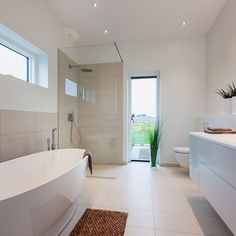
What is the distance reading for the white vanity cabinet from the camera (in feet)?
3.69

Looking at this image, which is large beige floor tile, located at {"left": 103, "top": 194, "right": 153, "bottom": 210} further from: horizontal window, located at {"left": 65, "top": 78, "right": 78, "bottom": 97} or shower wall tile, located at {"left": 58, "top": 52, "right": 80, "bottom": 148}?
horizontal window, located at {"left": 65, "top": 78, "right": 78, "bottom": 97}

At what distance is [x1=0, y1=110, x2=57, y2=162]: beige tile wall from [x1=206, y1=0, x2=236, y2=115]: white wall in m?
2.73

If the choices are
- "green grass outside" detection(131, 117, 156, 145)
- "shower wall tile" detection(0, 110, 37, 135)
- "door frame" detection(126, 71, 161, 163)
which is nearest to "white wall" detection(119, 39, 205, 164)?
"door frame" detection(126, 71, 161, 163)

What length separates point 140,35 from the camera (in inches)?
139

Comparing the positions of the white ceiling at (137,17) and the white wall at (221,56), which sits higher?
the white ceiling at (137,17)

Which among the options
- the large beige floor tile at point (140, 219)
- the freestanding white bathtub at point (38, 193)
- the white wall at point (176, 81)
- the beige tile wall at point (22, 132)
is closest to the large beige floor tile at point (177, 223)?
the large beige floor tile at point (140, 219)

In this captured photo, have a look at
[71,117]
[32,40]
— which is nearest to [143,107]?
[71,117]

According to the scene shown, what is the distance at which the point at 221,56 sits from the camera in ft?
9.35

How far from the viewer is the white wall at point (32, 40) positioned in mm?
1976

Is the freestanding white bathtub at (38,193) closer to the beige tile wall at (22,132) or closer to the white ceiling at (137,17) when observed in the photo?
the beige tile wall at (22,132)

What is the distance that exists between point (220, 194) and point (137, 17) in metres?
2.80

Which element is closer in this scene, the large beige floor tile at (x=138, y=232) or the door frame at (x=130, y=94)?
the large beige floor tile at (x=138, y=232)

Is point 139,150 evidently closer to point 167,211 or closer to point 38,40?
point 167,211

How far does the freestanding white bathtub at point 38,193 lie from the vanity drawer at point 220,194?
1.17m
